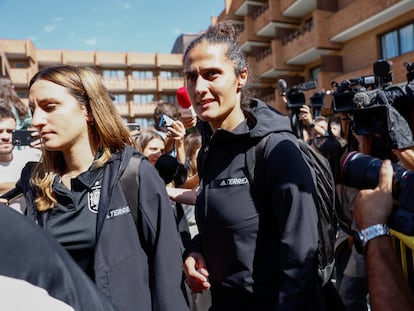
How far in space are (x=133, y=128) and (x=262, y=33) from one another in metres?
21.5

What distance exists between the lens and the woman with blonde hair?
153 cm

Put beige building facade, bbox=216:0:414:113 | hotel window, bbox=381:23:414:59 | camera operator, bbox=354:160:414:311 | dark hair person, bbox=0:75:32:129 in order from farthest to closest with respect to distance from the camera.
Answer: beige building facade, bbox=216:0:414:113 → hotel window, bbox=381:23:414:59 → dark hair person, bbox=0:75:32:129 → camera operator, bbox=354:160:414:311

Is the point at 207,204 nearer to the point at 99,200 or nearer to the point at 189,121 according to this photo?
the point at 99,200

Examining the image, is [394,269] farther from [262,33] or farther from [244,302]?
[262,33]

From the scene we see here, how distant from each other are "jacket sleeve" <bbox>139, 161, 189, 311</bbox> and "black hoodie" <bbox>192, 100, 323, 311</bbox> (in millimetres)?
142

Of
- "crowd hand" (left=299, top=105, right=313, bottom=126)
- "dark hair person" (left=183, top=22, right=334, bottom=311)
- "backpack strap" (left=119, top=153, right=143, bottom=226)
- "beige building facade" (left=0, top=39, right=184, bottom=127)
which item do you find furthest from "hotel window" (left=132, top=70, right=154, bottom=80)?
"backpack strap" (left=119, top=153, right=143, bottom=226)

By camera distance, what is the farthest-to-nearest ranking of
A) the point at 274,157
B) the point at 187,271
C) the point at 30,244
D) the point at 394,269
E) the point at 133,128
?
the point at 133,128, the point at 187,271, the point at 274,157, the point at 394,269, the point at 30,244

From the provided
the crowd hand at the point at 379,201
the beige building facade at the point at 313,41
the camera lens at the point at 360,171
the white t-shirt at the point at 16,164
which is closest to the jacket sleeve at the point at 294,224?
the camera lens at the point at 360,171

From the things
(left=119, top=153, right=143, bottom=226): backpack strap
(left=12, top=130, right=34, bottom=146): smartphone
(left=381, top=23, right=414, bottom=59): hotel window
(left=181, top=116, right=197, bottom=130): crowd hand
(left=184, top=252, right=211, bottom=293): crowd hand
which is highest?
(left=381, top=23, right=414, bottom=59): hotel window

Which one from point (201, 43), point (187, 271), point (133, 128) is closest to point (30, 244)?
point (187, 271)

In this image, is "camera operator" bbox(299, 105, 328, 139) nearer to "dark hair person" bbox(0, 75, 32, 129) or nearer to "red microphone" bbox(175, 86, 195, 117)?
A: "red microphone" bbox(175, 86, 195, 117)

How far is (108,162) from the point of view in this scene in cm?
170

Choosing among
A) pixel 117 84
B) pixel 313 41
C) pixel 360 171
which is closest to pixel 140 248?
pixel 360 171

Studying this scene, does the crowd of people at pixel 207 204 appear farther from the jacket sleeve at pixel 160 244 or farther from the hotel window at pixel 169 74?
the hotel window at pixel 169 74
